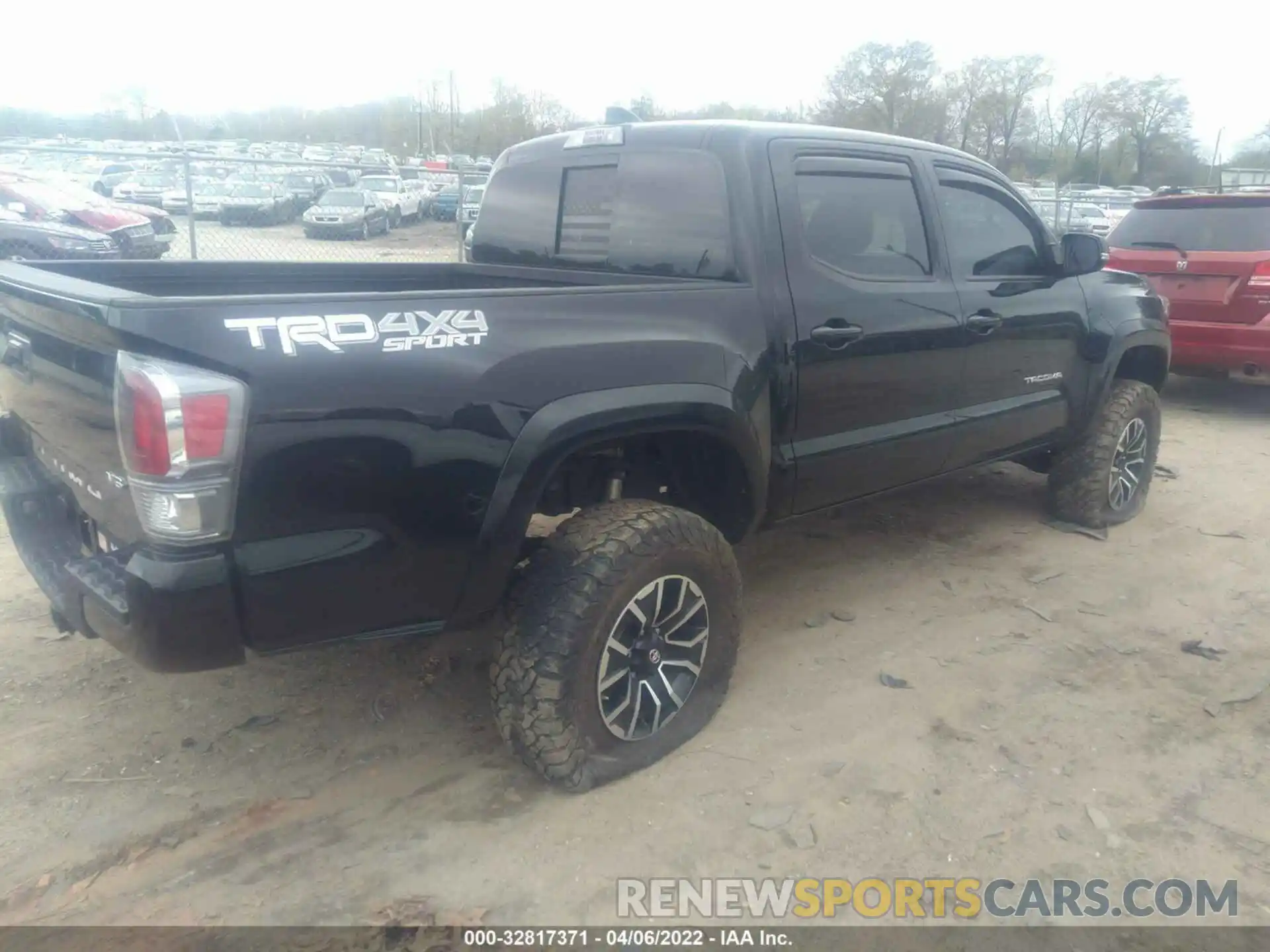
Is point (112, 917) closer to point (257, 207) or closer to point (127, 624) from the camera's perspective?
point (127, 624)

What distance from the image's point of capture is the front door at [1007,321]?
4.03 metres

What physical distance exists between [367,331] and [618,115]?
2.08m

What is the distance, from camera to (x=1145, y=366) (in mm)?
5383

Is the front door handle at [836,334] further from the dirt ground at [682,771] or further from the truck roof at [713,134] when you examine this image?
the dirt ground at [682,771]

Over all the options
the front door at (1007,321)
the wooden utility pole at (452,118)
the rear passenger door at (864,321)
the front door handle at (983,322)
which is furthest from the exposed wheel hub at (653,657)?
the wooden utility pole at (452,118)

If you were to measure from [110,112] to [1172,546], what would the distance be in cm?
5881

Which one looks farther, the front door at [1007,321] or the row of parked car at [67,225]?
the row of parked car at [67,225]

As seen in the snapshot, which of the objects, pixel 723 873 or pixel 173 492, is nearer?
pixel 173 492

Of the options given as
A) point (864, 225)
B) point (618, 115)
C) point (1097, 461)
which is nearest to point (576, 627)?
point (864, 225)

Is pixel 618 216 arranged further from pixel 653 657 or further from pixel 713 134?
pixel 653 657

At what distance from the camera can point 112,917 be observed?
235 cm

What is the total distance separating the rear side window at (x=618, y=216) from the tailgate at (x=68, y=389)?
5.85 ft

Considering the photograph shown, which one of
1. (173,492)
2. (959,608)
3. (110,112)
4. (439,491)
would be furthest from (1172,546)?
(110,112)

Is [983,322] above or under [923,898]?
above
